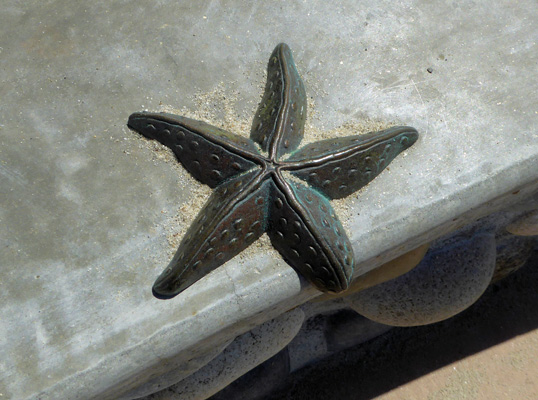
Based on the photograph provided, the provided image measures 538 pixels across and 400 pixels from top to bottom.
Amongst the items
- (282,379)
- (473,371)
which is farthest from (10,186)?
(473,371)

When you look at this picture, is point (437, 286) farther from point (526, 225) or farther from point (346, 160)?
point (346, 160)

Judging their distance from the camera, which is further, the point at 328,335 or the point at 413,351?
the point at 413,351

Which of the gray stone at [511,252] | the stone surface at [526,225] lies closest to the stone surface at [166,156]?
the stone surface at [526,225]

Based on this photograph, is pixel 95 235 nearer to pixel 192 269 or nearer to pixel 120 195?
pixel 120 195

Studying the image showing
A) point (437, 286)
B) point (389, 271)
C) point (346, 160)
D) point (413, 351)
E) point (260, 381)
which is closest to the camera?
point (346, 160)

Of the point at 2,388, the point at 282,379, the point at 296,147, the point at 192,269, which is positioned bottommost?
the point at 282,379

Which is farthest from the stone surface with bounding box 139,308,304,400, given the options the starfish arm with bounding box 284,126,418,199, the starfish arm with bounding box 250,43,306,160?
the starfish arm with bounding box 250,43,306,160

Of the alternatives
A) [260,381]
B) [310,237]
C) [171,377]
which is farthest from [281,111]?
[260,381]
